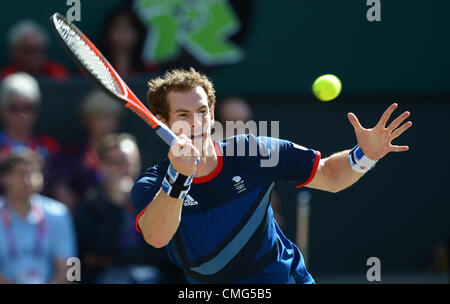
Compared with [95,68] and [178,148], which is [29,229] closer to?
[95,68]

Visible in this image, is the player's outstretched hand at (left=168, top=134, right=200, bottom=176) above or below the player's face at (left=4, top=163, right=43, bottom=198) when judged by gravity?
below

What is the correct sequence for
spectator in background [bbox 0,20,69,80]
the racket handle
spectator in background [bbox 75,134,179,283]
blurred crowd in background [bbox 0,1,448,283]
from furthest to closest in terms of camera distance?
spectator in background [bbox 0,20,69,80] < spectator in background [bbox 75,134,179,283] < blurred crowd in background [bbox 0,1,448,283] < the racket handle

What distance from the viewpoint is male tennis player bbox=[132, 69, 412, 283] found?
3820mm

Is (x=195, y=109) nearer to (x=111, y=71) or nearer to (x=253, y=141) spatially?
(x=253, y=141)

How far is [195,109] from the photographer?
3803mm

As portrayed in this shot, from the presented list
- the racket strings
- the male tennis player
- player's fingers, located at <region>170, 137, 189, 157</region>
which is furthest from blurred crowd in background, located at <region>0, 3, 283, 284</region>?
player's fingers, located at <region>170, 137, 189, 157</region>

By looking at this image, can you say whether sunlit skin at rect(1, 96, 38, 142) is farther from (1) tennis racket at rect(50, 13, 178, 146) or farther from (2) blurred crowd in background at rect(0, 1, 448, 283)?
(1) tennis racket at rect(50, 13, 178, 146)

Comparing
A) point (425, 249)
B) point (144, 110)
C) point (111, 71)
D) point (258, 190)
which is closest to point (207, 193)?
point (258, 190)

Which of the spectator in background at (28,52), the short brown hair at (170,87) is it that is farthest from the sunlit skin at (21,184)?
the short brown hair at (170,87)

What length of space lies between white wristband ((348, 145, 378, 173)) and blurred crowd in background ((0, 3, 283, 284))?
2.46 meters

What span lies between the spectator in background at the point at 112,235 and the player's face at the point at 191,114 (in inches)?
86.4

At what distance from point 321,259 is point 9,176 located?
11.3 feet

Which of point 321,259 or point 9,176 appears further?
point 321,259

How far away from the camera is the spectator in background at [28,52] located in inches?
264
